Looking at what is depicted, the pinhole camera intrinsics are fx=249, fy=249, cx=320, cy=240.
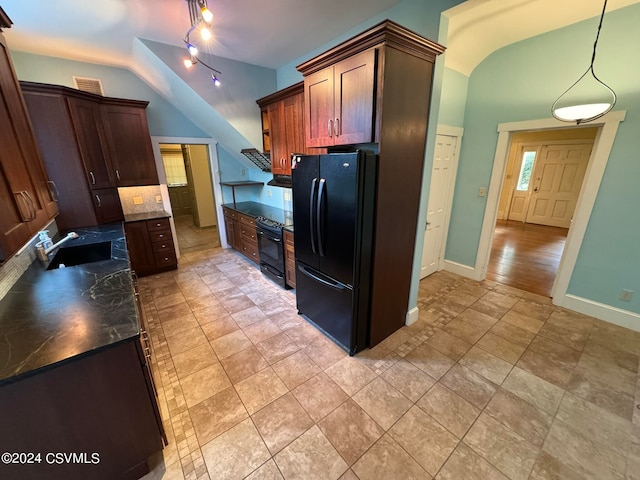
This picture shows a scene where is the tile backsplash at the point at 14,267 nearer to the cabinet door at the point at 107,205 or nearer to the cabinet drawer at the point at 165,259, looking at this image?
the cabinet door at the point at 107,205

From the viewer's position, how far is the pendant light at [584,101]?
220 centimetres

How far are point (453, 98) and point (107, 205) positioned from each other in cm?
486

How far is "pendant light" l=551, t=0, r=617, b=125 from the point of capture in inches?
86.4

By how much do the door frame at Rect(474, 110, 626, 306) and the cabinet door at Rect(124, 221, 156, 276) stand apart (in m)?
4.95

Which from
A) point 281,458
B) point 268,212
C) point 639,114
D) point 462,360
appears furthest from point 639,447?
point 268,212

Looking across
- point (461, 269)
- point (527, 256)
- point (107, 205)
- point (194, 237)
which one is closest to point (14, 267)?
point (107, 205)

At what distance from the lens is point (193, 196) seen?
262 inches

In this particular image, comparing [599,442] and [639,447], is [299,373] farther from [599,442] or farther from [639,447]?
[639,447]

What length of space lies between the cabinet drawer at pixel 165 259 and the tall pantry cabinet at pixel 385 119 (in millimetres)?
3099

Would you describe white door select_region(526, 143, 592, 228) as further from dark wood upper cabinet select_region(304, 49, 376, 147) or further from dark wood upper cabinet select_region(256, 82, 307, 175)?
dark wood upper cabinet select_region(304, 49, 376, 147)

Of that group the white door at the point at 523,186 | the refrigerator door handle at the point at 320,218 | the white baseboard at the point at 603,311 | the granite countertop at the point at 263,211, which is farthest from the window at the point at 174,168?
the white door at the point at 523,186

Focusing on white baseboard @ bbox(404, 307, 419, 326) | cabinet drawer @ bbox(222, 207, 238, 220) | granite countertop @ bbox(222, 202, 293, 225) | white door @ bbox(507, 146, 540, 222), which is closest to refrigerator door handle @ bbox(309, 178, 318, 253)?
granite countertop @ bbox(222, 202, 293, 225)

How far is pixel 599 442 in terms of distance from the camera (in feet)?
5.21

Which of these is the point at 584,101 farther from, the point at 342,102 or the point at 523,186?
the point at 523,186
